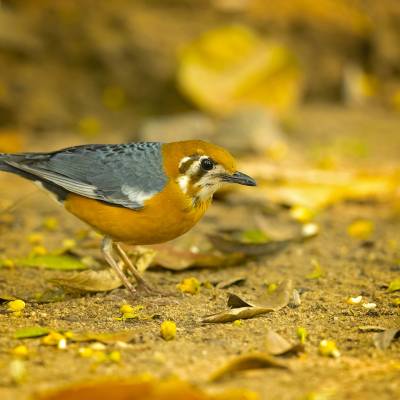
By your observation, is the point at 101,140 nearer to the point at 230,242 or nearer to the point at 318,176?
the point at 318,176

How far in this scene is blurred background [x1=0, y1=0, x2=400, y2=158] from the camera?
10266 mm

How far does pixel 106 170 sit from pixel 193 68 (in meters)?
4.75

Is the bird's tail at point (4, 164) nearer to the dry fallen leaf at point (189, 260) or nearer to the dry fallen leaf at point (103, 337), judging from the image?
the dry fallen leaf at point (189, 260)

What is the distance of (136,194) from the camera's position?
5.54m

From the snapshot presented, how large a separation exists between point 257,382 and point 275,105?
7.41 m

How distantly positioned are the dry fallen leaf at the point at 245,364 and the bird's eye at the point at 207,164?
1.84 m

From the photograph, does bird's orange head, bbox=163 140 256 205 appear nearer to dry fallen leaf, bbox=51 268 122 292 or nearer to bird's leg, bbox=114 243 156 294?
bird's leg, bbox=114 243 156 294

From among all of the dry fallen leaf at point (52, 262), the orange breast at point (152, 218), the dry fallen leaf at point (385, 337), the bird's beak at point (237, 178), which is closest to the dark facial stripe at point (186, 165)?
the orange breast at point (152, 218)

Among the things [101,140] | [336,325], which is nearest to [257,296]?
[336,325]

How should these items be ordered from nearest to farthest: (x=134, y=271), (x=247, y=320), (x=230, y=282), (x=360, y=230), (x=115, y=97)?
(x=247, y=320), (x=230, y=282), (x=134, y=271), (x=360, y=230), (x=115, y=97)

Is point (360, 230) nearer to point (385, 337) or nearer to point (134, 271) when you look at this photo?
point (134, 271)

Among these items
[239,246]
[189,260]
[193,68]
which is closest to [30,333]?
[189,260]

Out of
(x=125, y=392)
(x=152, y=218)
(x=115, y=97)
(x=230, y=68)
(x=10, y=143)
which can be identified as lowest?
(x=125, y=392)

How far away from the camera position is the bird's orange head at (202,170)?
5.52m
